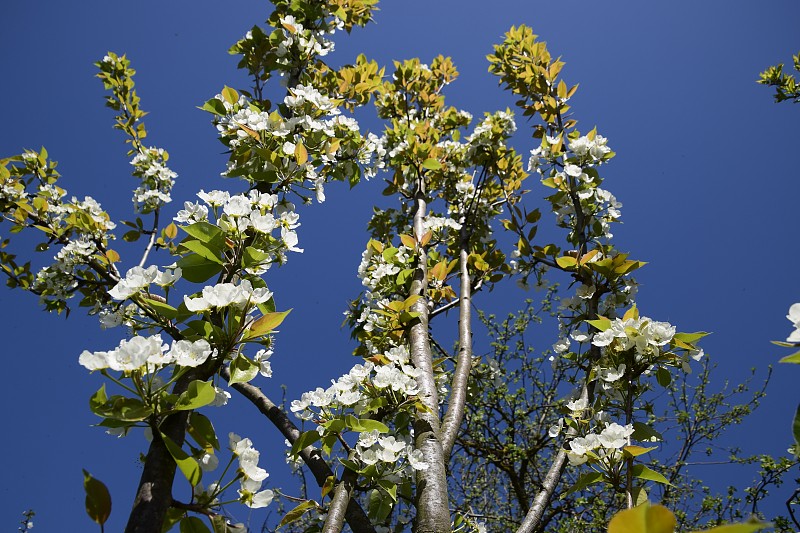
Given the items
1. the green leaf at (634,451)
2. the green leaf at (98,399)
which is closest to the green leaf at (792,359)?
the green leaf at (634,451)

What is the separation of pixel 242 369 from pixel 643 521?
83 cm

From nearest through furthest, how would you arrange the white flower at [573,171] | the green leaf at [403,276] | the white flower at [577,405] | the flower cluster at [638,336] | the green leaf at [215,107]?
the flower cluster at [638,336] → the white flower at [577,405] → the green leaf at [215,107] → the white flower at [573,171] → the green leaf at [403,276]

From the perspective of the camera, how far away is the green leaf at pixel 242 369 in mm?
1022

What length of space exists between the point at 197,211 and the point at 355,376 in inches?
29.0

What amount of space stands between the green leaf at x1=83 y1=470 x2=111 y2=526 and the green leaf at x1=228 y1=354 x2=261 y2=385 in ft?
1.00

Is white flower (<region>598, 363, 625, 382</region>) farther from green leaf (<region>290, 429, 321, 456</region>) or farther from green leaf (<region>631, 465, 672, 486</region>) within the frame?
green leaf (<region>290, 429, 321, 456</region>)

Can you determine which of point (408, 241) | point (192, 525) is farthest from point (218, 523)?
point (408, 241)

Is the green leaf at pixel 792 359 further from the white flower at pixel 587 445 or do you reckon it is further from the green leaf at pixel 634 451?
the white flower at pixel 587 445

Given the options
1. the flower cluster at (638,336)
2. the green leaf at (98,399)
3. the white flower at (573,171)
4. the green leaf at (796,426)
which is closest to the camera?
the green leaf at (796,426)

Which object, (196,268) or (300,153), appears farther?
(300,153)

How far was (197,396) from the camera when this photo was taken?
2.82 feet

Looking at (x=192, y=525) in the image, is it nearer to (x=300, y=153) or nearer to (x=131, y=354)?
(x=131, y=354)

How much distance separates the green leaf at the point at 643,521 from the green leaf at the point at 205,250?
3.32ft

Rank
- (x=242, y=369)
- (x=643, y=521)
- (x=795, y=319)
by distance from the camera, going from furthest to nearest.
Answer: (x=242, y=369)
(x=795, y=319)
(x=643, y=521)
